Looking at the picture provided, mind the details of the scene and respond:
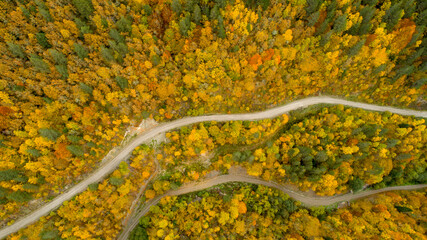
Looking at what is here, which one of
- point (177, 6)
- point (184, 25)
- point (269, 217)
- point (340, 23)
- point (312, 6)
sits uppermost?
point (312, 6)

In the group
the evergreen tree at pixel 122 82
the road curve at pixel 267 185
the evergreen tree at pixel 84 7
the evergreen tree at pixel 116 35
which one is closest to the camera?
the evergreen tree at pixel 84 7

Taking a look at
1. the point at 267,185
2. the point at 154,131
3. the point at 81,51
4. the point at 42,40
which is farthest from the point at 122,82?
the point at 267,185

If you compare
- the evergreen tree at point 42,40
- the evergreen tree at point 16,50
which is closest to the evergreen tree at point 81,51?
→ the evergreen tree at point 42,40

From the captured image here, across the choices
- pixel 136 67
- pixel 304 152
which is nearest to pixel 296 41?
pixel 304 152

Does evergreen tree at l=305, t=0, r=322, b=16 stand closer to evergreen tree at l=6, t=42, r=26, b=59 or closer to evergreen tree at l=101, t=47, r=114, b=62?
evergreen tree at l=101, t=47, r=114, b=62

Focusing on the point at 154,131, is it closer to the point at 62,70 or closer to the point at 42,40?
the point at 62,70

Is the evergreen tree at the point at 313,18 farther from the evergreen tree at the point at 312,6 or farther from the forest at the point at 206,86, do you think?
the evergreen tree at the point at 312,6

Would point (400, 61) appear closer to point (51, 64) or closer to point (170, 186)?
point (170, 186)
